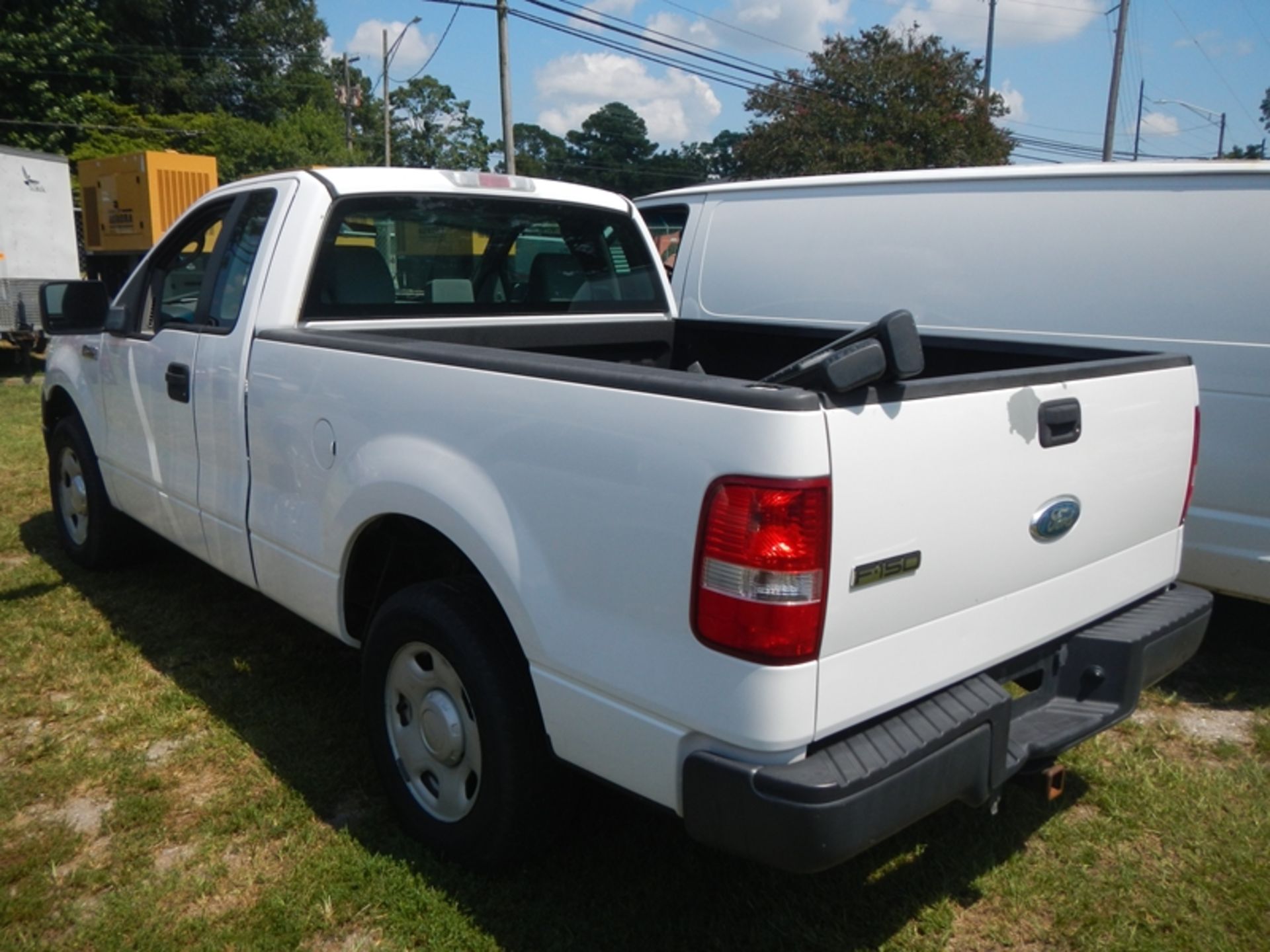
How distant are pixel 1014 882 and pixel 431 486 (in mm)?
1908

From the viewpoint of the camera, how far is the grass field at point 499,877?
2725mm

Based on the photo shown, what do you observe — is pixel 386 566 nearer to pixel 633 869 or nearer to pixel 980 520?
pixel 633 869

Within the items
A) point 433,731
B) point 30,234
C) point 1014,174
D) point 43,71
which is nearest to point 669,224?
point 1014,174

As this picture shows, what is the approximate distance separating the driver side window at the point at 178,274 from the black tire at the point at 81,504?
0.89m

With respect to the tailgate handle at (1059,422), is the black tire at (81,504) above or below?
below

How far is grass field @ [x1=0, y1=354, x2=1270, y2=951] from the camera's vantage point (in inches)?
107

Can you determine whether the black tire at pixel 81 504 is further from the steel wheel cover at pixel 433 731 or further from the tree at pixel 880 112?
the tree at pixel 880 112

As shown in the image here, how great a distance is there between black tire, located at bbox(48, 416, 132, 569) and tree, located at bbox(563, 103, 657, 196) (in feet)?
215

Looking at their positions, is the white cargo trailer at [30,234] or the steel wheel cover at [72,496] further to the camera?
the white cargo trailer at [30,234]

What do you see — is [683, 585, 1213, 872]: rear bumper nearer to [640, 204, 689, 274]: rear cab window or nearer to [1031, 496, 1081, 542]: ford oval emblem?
[1031, 496, 1081, 542]: ford oval emblem

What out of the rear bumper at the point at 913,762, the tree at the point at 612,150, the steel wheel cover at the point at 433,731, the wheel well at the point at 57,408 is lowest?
the steel wheel cover at the point at 433,731

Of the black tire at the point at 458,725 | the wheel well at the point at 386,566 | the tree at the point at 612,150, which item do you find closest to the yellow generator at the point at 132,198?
the wheel well at the point at 386,566

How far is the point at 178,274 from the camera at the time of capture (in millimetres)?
4551

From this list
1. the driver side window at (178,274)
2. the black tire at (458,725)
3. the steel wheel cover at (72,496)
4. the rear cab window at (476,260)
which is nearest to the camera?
the black tire at (458,725)
